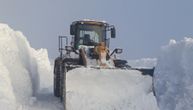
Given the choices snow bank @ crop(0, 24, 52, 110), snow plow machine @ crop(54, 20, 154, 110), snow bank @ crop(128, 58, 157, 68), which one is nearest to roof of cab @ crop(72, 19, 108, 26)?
snow plow machine @ crop(54, 20, 154, 110)

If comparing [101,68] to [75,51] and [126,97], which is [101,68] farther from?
[75,51]

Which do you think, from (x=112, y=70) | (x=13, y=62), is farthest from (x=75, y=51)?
(x=112, y=70)

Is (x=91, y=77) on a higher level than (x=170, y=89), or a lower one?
higher

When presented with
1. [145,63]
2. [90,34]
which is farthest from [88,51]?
[145,63]

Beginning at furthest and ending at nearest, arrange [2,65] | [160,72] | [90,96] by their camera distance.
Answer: [160,72]
[2,65]
[90,96]

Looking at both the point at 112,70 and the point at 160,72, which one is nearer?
the point at 112,70

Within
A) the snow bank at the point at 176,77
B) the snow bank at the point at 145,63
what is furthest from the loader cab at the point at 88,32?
the snow bank at the point at 145,63

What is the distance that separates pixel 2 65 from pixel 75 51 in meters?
2.12

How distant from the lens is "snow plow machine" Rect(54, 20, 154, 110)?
12.5m

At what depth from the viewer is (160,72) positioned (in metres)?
15.5

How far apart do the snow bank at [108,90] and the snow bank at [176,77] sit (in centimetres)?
156

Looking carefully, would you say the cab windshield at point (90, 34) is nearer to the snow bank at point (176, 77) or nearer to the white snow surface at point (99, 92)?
the snow bank at point (176, 77)

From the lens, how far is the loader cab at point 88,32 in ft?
47.5

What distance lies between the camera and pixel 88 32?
14.7m
